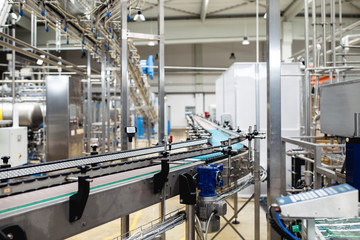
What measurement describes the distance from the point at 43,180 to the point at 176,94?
15.1 metres

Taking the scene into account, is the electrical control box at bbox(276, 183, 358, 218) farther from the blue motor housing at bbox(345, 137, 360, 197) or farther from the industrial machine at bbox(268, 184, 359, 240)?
the blue motor housing at bbox(345, 137, 360, 197)

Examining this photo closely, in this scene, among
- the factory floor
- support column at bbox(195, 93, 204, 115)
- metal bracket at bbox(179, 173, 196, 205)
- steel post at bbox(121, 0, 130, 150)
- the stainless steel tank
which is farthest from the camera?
support column at bbox(195, 93, 204, 115)

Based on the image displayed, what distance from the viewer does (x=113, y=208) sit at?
101 cm

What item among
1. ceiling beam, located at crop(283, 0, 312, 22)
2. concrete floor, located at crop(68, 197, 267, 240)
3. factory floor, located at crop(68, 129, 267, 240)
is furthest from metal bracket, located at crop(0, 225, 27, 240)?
ceiling beam, located at crop(283, 0, 312, 22)

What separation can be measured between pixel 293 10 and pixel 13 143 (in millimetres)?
8554

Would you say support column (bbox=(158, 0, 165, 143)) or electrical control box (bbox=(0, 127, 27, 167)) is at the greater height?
support column (bbox=(158, 0, 165, 143))

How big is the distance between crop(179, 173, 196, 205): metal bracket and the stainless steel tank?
208 inches

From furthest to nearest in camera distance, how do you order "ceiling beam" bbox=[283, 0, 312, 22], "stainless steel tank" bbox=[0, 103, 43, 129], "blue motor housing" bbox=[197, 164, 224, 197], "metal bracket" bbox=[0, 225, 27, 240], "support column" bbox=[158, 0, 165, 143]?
"ceiling beam" bbox=[283, 0, 312, 22]
"stainless steel tank" bbox=[0, 103, 43, 129]
"support column" bbox=[158, 0, 165, 143]
"blue motor housing" bbox=[197, 164, 224, 197]
"metal bracket" bbox=[0, 225, 27, 240]

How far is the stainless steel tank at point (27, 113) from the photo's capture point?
555 centimetres

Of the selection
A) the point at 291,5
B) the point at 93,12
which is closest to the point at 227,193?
the point at 93,12

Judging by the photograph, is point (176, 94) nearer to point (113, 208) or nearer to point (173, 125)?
point (173, 125)

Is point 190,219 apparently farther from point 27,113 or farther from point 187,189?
point 27,113

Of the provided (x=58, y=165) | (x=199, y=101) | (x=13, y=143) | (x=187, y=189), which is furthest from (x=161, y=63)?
(x=199, y=101)

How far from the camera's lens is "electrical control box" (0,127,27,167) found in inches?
156
